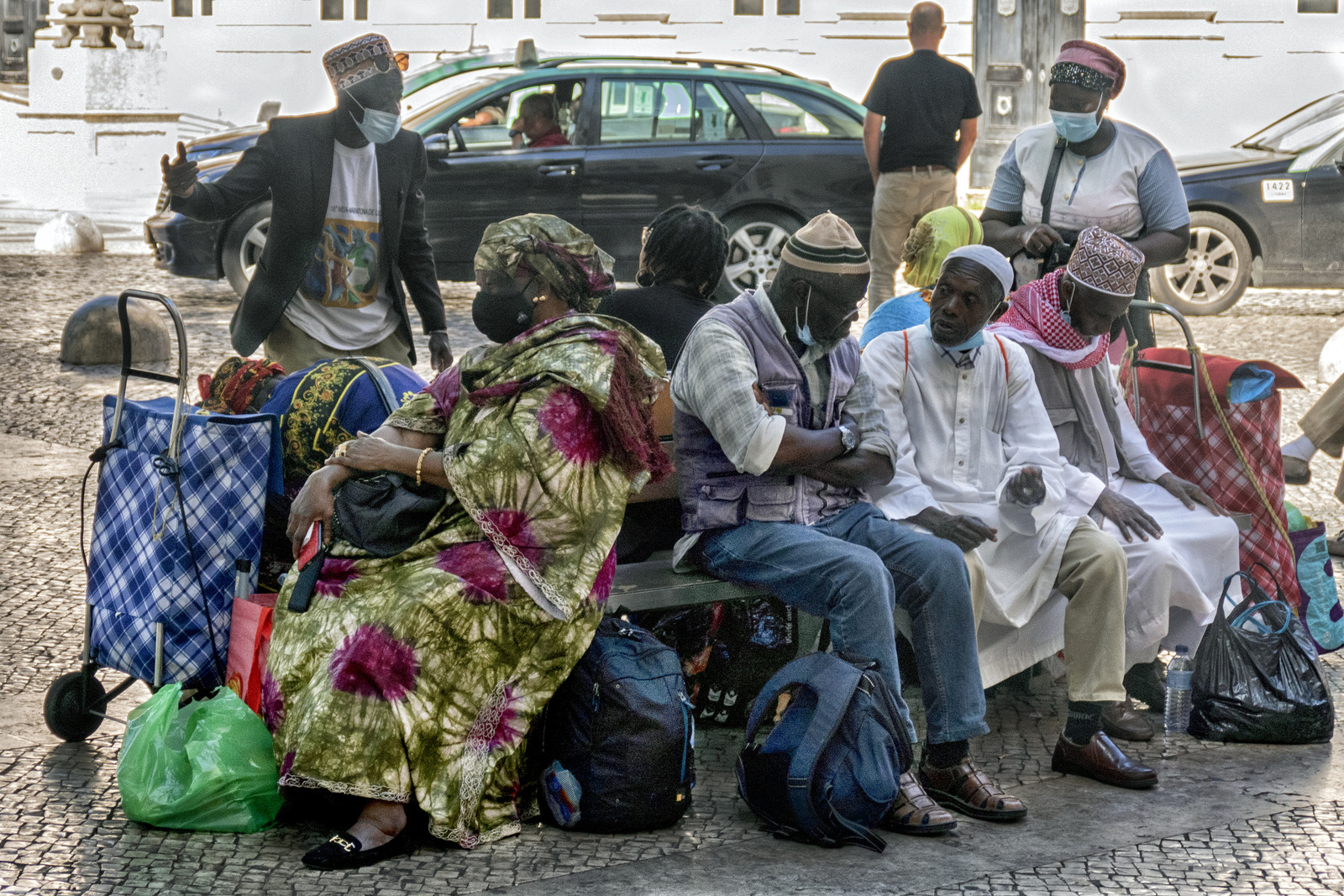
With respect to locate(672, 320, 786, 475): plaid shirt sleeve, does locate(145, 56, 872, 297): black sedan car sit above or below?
above

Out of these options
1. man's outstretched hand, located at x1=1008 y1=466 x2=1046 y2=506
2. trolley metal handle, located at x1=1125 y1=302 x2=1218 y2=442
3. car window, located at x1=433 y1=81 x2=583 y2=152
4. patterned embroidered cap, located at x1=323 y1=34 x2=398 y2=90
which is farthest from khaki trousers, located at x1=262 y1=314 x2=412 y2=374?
car window, located at x1=433 y1=81 x2=583 y2=152

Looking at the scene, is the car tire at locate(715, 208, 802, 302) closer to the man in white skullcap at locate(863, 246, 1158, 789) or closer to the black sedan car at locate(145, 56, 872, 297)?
the black sedan car at locate(145, 56, 872, 297)

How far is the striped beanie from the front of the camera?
443cm

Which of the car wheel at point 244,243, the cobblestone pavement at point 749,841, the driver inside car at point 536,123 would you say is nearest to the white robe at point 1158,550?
the cobblestone pavement at point 749,841

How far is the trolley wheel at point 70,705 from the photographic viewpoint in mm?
4395

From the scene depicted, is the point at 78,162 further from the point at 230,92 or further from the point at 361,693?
the point at 361,693

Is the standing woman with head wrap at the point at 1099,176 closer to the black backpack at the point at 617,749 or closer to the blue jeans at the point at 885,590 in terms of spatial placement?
the blue jeans at the point at 885,590

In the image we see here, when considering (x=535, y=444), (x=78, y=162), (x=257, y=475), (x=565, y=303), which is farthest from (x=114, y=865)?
(x=78, y=162)

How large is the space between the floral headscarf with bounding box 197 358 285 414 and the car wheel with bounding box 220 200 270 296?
7.11m

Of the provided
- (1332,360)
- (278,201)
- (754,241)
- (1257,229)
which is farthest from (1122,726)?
(1257,229)

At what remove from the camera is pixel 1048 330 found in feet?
16.7

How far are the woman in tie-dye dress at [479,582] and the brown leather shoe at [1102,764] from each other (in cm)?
132

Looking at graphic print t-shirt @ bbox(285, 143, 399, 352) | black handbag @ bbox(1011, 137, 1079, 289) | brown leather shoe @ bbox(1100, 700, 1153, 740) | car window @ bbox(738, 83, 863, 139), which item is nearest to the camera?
brown leather shoe @ bbox(1100, 700, 1153, 740)

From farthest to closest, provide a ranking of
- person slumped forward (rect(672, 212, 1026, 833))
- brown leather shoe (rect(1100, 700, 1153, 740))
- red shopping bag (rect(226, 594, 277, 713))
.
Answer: brown leather shoe (rect(1100, 700, 1153, 740)) < person slumped forward (rect(672, 212, 1026, 833)) < red shopping bag (rect(226, 594, 277, 713))
